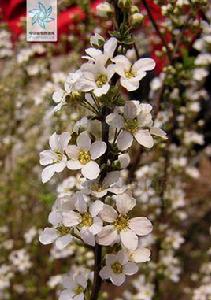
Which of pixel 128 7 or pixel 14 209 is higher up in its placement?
pixel 128 7

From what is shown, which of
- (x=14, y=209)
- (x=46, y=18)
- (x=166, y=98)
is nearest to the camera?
(x=46, y=18)

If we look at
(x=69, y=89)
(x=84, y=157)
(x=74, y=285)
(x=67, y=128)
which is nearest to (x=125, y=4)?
(x=69, y=89)

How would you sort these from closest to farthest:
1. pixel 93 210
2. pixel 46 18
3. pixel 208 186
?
pixel 93 210
pixel 46 18
pixel 208 186

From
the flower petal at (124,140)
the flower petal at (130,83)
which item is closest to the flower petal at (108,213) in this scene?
the flower petal at (124,140)

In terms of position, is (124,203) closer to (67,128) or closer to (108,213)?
(108,213)

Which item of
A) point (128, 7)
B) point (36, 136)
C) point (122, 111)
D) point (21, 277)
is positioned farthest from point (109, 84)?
point (21, 277)

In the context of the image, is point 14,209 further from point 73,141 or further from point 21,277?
point 73,141

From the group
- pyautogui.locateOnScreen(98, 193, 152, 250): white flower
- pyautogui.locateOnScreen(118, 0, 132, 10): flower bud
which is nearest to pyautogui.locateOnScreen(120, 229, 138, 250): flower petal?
pyautogui.locateOnScreen(98, 193, 152, 250): white flower
